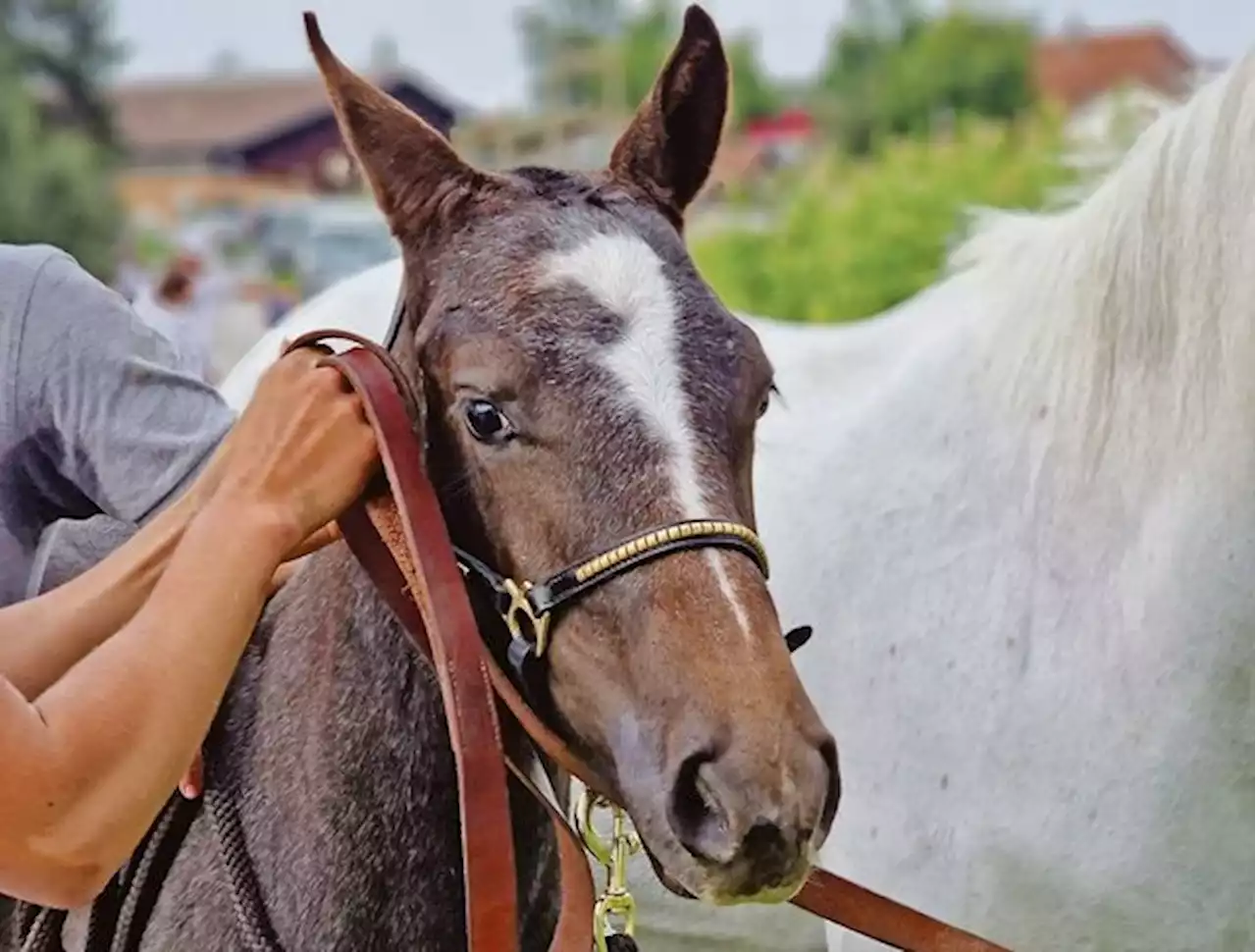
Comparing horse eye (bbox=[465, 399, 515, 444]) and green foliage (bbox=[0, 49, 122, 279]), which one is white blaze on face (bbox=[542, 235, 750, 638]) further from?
green foliage (bbox=[0, 49, 122, 279])

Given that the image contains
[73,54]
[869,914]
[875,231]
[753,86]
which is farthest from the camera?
[753,86]

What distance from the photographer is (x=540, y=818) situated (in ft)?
7.77

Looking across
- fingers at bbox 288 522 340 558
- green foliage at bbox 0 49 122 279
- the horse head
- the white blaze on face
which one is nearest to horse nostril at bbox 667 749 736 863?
the horse head

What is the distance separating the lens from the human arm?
6.04 ft

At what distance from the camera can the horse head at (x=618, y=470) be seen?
1.86 metres

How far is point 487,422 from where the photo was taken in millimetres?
2078

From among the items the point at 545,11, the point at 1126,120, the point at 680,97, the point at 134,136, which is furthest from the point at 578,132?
the point at 545,11

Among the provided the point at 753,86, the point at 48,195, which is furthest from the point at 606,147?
the point at 753,86

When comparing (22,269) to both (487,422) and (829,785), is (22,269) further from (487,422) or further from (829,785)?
(829,785)

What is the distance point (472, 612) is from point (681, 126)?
28.7 inches

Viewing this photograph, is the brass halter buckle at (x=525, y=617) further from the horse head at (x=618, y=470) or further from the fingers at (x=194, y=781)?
the fingers at (x=194, y=781)

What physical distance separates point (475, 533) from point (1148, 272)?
57.3 inches

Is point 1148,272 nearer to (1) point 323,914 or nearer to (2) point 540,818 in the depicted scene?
(2) point 540,818

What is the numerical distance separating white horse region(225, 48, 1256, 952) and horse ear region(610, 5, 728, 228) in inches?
39.6
